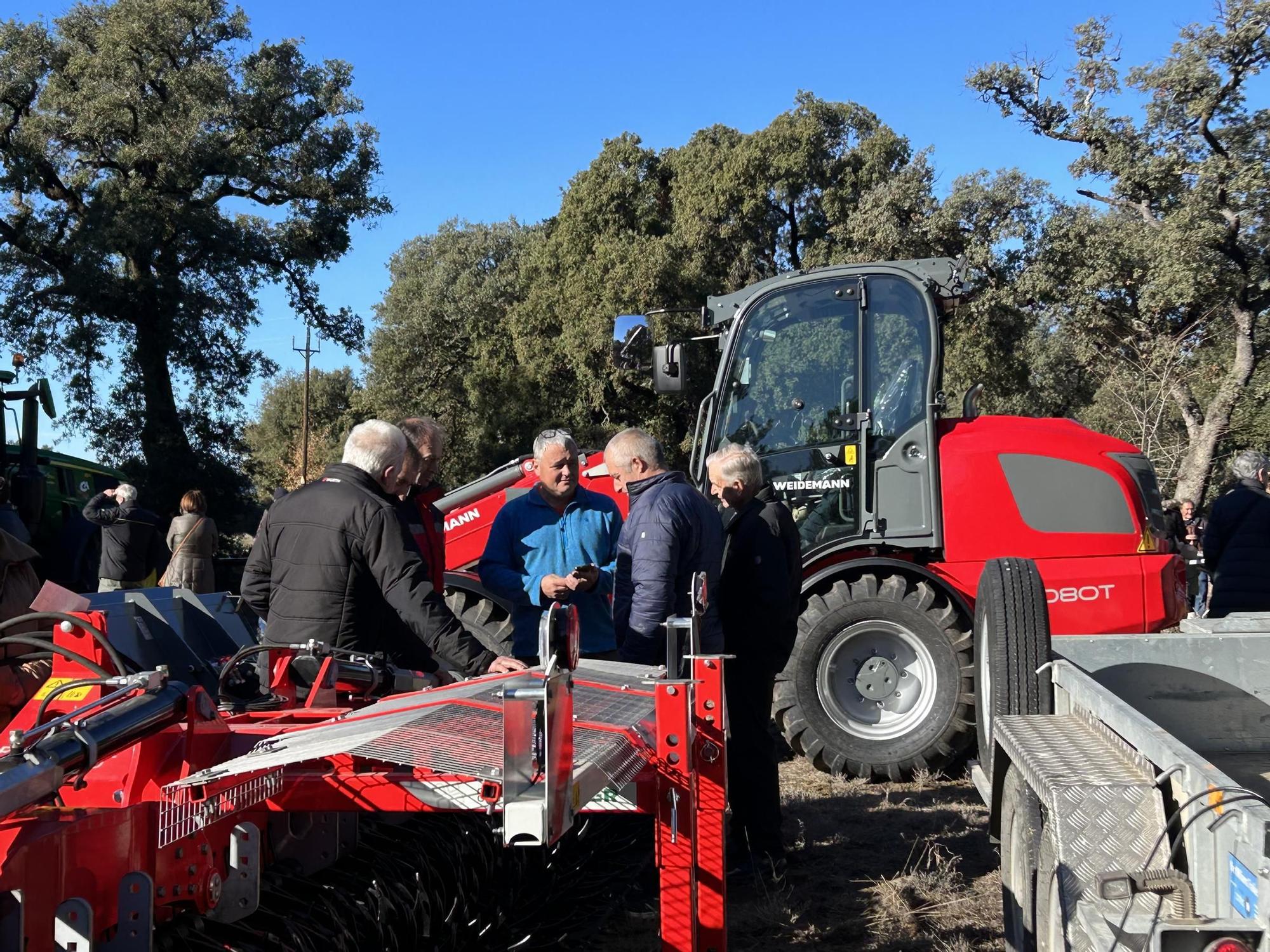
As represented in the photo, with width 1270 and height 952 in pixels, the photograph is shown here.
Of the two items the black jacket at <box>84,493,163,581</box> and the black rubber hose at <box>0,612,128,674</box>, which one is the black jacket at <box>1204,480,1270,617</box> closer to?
the black rubber hose at <box>0,612,128,674</box>

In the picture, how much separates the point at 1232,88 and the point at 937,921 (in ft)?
62.3

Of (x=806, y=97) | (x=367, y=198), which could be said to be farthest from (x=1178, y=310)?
(x=367, y=198)

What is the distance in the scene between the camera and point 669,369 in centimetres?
689

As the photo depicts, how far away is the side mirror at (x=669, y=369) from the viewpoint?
6848 mm

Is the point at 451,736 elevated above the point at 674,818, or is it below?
above

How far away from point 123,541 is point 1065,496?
26.7 feet

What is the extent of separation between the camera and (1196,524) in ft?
48.9

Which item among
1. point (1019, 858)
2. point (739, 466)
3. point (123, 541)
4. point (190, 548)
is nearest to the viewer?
point (1019, 858)

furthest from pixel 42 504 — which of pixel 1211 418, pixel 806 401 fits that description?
pixel 1211 418

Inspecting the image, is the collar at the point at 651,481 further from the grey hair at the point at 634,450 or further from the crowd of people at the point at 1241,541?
the crowd of people at the point at 1241,541

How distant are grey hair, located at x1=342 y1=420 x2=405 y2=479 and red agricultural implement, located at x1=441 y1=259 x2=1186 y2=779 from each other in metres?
2.55

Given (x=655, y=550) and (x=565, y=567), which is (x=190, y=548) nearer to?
(x=565, y=567)

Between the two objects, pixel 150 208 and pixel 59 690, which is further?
pixel 150 208

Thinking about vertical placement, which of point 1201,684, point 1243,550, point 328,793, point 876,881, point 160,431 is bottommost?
point 876,881
